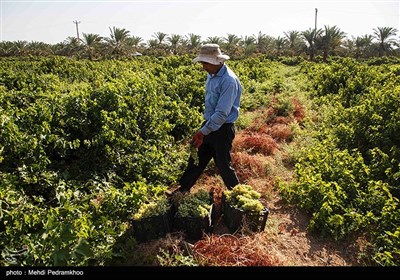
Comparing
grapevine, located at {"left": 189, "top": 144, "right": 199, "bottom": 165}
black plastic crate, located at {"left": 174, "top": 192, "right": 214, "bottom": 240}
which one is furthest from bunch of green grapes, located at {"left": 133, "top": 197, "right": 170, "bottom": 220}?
grapevine, located at {"left": 189, "top": 144, "right": 199, "bottom": 165}

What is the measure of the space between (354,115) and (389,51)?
3698cm

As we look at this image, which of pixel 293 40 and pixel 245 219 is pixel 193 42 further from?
pixel 245 219

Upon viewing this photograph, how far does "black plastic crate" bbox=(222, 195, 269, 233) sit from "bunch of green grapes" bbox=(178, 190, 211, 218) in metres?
0.28

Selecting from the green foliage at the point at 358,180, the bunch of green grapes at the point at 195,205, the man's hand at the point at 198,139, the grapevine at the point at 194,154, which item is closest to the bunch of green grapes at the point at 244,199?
the bunch of green grapes at the point at 195,205

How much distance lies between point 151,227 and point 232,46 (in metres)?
39.1

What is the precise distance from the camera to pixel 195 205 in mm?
3527

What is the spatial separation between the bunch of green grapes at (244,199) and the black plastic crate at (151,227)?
0.77 meters

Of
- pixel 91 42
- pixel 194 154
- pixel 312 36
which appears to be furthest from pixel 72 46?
pixel 194 154

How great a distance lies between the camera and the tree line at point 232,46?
3397cm

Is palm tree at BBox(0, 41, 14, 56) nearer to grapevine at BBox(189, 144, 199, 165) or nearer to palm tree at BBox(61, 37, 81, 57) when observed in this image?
palm tree at BBox(61, 37, 81, 57)

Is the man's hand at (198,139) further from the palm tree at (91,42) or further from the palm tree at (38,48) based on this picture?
the palm tree at (38,48)

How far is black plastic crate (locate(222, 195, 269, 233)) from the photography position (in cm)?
350
